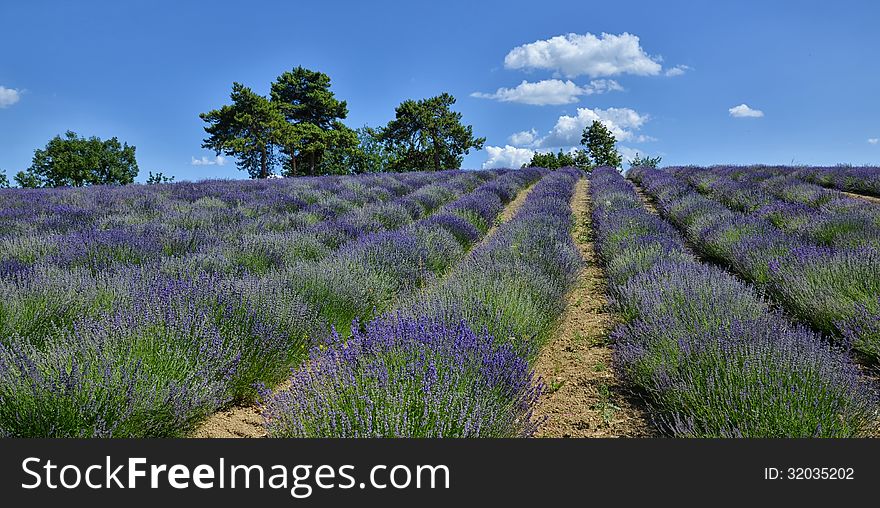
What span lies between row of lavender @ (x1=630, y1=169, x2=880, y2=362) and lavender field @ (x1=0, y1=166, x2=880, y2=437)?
0.02 meters

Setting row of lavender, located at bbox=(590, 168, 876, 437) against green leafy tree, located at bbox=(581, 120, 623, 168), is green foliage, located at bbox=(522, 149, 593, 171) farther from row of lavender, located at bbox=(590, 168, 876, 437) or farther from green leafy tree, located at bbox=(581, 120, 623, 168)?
row of lavender, located at bbox=(590, 168, 876, 437)

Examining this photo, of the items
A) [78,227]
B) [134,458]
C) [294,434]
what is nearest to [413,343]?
[294,434]

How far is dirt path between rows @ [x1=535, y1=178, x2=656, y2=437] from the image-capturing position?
2.47 meters

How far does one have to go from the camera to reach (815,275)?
12.3ft

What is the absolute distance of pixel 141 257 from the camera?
446 cm

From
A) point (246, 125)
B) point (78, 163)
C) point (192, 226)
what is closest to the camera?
point (192, 226)

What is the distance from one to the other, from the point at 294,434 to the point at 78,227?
640cm

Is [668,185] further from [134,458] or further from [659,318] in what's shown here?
[134,458]

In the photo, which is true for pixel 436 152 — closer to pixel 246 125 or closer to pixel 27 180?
pixel 246 125

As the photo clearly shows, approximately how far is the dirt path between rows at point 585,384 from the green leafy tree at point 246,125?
96.9ft

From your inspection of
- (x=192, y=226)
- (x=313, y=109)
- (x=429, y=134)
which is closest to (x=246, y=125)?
(x=313, y=109)

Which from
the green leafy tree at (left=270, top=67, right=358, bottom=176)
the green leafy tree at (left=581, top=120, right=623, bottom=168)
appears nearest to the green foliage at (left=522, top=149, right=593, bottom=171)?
the green leafy tree at (left=581, top=120, right=623, bottom=168)

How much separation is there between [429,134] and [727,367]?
41.1 m

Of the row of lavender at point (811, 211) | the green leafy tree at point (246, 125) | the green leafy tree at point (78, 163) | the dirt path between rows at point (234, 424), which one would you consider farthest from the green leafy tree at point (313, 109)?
the dirt path between rows at point (234, 424)
